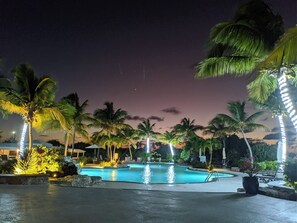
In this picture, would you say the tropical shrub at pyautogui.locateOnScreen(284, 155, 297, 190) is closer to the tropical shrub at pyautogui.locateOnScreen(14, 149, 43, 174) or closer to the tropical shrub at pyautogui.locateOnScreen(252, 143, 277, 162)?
the tropical shrub at pyautogui.locateOnScreen(14, 149, 43, 174)

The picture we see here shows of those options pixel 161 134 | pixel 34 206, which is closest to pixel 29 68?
pixel 34 206

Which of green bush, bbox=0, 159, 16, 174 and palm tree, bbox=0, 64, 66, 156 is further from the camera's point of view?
palm tree, bbox=0, 64, 66, 156

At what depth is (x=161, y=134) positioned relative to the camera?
170ft

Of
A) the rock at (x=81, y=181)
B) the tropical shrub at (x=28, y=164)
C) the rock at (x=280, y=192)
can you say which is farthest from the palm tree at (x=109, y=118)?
the rock at (x=280, y=192)

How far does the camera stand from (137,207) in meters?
8.07

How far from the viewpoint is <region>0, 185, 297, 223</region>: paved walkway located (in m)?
6.86

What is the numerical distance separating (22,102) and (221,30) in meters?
10.8

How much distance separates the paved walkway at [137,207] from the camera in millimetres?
6859

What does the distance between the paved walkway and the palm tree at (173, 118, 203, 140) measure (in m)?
35.6

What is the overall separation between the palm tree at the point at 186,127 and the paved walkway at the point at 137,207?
35638 millimetres

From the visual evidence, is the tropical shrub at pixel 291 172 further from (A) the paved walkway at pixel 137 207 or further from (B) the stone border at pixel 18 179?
(B) the stone border at pixel 18 179

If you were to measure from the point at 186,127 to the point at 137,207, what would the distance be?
39.1 m

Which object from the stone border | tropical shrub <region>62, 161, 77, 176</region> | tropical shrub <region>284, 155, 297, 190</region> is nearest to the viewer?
tropical shrub <region>284, 155, 297, 190</region>

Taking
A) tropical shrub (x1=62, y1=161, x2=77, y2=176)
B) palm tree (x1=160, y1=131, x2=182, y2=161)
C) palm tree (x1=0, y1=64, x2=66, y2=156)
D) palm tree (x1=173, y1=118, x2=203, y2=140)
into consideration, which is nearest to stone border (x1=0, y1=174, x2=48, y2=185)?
tropical shrub (x1=62, y1=161, x2=77, y2=176)
